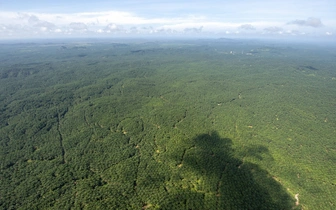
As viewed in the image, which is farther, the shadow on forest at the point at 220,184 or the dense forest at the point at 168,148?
the dense forest at the point at 168,148

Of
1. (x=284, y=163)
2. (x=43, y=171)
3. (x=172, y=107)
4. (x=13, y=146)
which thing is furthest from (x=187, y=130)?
(x=13, y=146)

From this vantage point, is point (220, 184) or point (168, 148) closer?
point (220, 184)

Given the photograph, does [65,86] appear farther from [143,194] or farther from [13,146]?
[143,194]

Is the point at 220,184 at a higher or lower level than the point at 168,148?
lower

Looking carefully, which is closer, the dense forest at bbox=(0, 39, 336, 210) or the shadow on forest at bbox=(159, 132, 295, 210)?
the shadow on forest at bbox=(159, 132, 295, 210)
